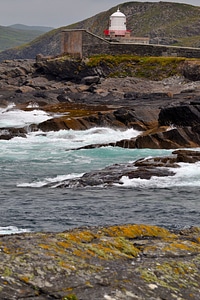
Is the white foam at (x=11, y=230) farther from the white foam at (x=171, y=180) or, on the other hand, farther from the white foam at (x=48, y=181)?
the white foam at (x=171, y=180)

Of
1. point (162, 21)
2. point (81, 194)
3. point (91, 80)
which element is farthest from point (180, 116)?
point (162, 21)

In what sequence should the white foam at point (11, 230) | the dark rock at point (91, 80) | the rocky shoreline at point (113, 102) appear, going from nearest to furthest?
the white foam at point (11, 230), the rocky shoreline at point (113, 102), the dark rock at point (91, 80)

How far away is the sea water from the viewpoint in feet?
59.7

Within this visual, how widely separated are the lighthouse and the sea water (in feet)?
192

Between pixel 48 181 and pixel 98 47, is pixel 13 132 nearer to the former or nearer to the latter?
pixel 48 181

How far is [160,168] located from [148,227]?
15.5 metres

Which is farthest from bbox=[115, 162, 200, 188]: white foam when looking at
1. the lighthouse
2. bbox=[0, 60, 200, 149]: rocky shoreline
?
the lighthouse

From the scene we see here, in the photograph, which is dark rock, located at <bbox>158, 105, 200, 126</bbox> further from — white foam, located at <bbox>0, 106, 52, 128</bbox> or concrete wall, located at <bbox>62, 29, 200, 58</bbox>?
concrete wall, located at <bbox>62, 29, 200, 58</bbox>

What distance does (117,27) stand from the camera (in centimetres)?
9206

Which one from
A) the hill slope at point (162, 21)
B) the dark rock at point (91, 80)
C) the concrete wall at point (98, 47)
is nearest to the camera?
the dark rock at point (91, 80)

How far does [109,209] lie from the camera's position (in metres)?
19.8

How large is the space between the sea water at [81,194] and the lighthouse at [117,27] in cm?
5838

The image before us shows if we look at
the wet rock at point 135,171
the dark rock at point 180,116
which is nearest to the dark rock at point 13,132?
the dark rock at point 180,116

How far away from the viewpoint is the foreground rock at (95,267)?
7.04m
